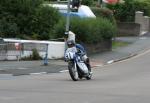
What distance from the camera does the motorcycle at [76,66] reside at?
70.2 feet

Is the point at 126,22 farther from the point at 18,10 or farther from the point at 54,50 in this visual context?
the point at 54,50

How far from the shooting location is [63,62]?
30.8 meters

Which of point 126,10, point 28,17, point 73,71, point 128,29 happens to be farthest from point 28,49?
point 126,10

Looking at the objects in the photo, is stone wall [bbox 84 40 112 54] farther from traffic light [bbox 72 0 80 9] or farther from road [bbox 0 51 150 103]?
road [bbox 0 51 150 103]

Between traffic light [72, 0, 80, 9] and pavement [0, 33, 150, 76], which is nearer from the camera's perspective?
pavement [0, 33, 150, 76]

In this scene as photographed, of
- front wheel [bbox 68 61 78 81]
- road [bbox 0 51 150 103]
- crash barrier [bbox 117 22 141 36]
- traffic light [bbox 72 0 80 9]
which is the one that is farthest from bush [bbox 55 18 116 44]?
crash barrier [bbox 117 22 141 36]

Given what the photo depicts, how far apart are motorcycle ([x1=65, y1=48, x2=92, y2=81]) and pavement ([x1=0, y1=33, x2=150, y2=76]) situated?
3.12 metres

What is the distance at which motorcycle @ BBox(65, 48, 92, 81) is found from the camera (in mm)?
21406

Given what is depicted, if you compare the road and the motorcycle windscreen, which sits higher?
the road

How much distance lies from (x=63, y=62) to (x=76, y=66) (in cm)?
908

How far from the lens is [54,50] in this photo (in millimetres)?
31922

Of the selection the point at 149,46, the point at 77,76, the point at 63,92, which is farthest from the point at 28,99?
the point at 149,46

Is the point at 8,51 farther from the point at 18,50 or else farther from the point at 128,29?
the point at 128,29

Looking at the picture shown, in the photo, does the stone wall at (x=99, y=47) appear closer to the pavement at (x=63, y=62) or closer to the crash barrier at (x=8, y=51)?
the pavement at (x=63, y=62)
